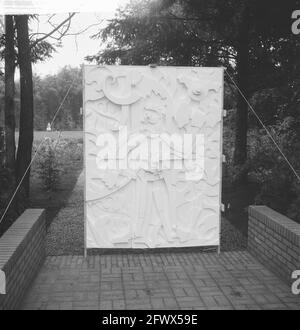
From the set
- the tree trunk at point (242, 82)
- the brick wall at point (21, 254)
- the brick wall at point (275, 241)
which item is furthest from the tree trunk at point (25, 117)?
the brick wall at point (275, 241)

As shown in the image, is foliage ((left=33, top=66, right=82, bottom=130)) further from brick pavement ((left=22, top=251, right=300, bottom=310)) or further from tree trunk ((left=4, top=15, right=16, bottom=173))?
brick pavement ((left=22, top=251, right=300, bottom=310))

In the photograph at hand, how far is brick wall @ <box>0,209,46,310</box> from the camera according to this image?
4.41 metres

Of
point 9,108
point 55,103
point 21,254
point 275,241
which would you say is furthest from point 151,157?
point 55,103

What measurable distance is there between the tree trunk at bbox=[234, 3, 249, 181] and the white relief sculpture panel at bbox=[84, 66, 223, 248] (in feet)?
17.1

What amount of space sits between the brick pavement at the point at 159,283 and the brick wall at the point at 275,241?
0.49ft

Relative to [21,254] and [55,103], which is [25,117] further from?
[55,103]

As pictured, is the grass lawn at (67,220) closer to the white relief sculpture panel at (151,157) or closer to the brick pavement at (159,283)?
the brick pavement at (159,283)

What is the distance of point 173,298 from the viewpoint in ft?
17.4

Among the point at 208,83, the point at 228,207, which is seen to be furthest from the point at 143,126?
the point at 228,207

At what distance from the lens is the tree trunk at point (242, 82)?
11.7 metres

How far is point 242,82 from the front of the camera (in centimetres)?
1219

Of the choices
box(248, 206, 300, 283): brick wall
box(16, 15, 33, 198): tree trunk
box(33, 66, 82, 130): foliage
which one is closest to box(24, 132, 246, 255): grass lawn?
box(248, 206, 300, 283): brick wall
